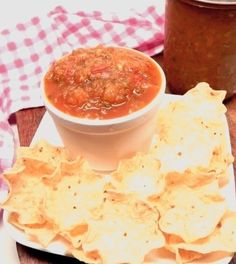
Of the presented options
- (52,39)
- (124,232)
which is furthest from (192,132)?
(52,39)

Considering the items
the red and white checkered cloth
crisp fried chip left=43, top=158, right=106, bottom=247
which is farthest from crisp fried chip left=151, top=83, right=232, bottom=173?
the red and white checkered cloth

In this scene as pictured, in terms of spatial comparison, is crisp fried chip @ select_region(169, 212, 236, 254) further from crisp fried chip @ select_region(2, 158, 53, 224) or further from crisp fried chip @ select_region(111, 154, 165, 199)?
crisp fried chip @ select_region(2, 158, 53, 224)

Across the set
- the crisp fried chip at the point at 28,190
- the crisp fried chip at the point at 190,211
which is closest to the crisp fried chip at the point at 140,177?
the crisp fried chip at the point at 190,211

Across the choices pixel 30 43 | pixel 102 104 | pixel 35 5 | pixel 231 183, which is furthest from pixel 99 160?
pixel 35 5

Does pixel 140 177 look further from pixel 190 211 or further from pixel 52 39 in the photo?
pixel 52 39

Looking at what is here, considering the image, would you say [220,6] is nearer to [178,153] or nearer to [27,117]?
[178,153]

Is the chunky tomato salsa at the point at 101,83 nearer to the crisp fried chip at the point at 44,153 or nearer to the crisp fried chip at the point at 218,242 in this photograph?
the crisp fried chip at the point at 44,153
